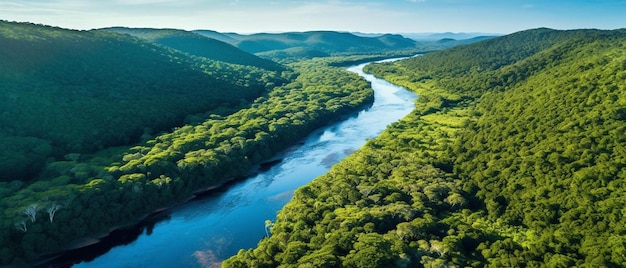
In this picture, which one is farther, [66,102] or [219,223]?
[66,102]

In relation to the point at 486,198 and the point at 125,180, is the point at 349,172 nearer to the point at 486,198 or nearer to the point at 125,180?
the point at 486,198

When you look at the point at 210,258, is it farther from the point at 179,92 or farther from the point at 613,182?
the point at 179,92

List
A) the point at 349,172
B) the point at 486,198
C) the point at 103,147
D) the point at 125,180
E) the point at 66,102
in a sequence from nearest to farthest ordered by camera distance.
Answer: the point at 486,198 → the point at 125,180 → the point at 349,172 → the point at 103,147 → the point at 66,102

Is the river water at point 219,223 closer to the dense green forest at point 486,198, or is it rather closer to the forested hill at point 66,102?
the dense green forest at point 486,198

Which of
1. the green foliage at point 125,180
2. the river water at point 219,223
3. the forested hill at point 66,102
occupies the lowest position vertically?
the river water at point 219,223

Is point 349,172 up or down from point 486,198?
down

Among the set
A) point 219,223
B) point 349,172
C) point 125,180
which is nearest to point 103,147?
point 125,180

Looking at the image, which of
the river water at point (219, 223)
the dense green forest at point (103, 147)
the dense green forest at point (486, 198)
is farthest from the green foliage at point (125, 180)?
the dense green forest at point (486, 198)

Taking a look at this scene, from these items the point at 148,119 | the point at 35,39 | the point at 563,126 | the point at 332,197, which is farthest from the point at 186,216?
the point at 35,39

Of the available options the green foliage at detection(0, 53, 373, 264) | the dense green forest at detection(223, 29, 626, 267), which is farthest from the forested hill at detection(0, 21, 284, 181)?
the dense green forest at detection(223, 29, 626, 267)
